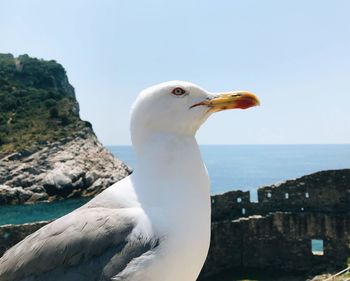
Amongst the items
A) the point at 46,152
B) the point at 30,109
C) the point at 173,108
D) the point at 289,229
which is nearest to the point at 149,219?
the point at 173,108

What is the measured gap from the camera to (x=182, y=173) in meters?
2.28

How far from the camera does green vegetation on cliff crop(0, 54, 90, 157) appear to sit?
51750 millimetres

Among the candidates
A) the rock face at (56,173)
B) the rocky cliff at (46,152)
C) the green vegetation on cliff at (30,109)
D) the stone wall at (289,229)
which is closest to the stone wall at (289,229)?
the stone wall at (289,229)

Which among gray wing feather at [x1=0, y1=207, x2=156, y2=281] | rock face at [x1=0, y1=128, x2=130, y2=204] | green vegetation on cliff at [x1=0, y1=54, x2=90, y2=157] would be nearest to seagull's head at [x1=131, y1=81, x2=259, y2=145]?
gray wing feather at [x1=0, y1=207, x2=156, y2=281]

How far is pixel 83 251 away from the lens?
89.0 inches

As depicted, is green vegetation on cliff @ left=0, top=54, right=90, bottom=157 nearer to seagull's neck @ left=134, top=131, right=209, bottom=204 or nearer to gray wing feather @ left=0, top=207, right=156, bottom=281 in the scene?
gray wing feather @ left=0, top=207, right=156, bottom=281

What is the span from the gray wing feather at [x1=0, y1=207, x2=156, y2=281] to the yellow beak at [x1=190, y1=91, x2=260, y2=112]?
2.09ft

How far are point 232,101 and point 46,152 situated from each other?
48376 mm

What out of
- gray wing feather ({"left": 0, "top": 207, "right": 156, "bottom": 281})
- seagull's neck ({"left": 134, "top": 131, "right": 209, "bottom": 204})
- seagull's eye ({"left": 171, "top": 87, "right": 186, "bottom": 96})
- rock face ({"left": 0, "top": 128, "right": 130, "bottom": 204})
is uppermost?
seagull's eye ({"left": 171, "top": 87, "right": 186, "bottom": 96})

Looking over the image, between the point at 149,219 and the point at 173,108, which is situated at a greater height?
the point at 173,108

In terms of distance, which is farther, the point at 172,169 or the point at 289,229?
the point at 289,229

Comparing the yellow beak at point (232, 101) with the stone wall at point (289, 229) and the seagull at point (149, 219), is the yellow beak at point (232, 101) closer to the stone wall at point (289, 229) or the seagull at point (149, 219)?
the seagull at point (149, 219)

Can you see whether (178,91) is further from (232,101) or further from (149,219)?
(149,219)

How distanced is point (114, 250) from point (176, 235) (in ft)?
0.92
